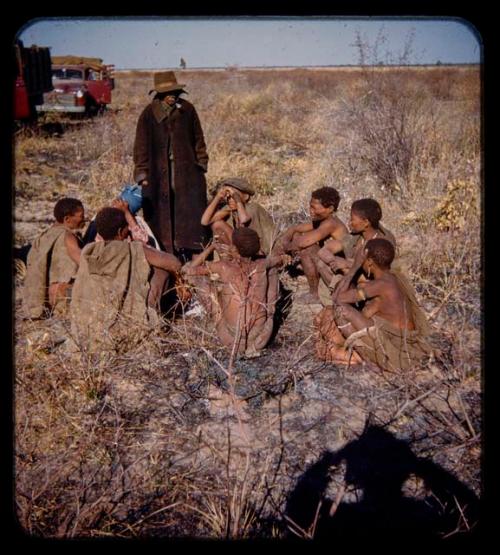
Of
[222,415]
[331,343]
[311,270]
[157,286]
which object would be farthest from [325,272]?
[222,415]

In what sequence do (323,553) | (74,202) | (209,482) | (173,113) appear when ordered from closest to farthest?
(323,553) → (209,482) → (74,202) → (173,113)

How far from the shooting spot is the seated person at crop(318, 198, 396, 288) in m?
4.05

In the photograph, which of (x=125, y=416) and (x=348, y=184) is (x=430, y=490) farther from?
(x=348, y=184)

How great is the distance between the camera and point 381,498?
2.53 m

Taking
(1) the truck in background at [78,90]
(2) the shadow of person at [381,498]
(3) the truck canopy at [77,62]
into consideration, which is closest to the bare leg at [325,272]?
(2) the shadow of person at [381,498]

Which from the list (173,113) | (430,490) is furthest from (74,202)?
(430,490)

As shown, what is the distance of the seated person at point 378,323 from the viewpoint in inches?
135

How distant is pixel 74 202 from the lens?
173 inches

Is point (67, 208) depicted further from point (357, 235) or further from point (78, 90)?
point (78, 90)

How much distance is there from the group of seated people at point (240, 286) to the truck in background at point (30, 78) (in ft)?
25.1

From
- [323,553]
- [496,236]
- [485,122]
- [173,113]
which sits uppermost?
[173,113]

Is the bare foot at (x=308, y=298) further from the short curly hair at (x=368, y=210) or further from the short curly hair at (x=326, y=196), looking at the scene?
the short curly hair at (x=368, y=210)
